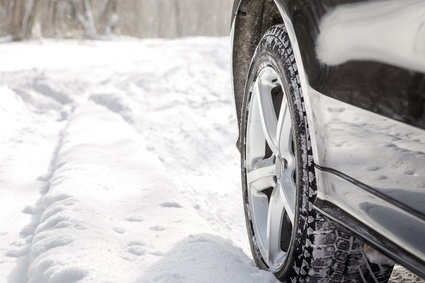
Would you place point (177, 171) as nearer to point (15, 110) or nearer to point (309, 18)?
point (15, 110)

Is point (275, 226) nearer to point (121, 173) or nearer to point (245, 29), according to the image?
point (245, 29)

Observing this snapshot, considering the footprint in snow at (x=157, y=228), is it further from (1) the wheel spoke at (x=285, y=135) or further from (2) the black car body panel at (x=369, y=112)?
(2) the black car body panel at (x=369, y=112)

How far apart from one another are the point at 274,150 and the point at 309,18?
625 mm

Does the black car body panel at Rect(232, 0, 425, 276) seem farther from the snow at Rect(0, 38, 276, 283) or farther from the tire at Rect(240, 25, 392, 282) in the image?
the snow at Rect(0, 38, 276, 283)

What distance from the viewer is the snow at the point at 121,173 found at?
229 cm

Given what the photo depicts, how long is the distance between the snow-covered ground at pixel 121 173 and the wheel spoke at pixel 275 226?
0.10 m

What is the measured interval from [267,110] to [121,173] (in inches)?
66.6

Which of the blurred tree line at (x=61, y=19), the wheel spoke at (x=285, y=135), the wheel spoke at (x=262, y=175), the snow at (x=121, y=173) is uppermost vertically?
the wheel spoke at (x=285, y=135)

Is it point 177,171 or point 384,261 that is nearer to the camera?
point 384,261

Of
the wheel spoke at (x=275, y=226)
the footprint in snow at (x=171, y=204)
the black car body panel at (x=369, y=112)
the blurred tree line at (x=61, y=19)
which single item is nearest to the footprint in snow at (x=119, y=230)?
the footprint in snow at (x=171, y=204)

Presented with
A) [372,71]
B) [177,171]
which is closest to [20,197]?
[177,171]

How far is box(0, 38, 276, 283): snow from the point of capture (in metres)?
2.29

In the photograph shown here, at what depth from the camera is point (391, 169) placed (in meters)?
1.36

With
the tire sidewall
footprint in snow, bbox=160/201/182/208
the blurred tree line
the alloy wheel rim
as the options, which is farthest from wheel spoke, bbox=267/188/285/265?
the blurred tree line
